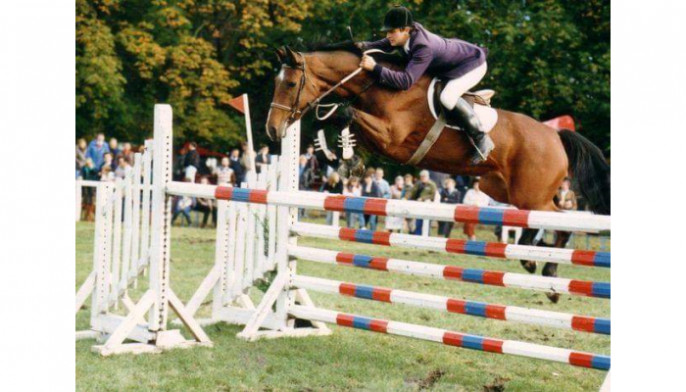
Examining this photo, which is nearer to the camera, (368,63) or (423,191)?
(368,63)

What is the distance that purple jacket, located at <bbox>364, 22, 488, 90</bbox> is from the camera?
4801 millimetres

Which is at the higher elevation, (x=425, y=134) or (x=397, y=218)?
(x=425, y=134)

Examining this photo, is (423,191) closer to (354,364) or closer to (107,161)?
(107,161)

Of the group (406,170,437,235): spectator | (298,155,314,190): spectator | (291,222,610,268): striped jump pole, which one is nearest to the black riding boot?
(291,222,610,268): striped jump pole

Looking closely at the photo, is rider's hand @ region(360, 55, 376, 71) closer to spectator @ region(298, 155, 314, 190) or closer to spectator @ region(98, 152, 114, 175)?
Answer: spectator @ region(98, 152, 114, 175)

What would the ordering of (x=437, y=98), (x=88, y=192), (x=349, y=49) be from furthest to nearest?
(x=88, y=192) → (x=349, y=49) → (x=437, y=98)

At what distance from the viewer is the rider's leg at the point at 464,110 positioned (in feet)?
16.3

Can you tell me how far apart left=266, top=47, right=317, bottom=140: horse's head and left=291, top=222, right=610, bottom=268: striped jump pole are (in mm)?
703

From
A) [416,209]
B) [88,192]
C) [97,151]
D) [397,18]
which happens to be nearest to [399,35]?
[397,18]

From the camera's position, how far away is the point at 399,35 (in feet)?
16.0

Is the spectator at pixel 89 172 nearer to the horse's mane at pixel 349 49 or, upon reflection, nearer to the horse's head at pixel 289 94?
the horse's mane at pixel 349 49

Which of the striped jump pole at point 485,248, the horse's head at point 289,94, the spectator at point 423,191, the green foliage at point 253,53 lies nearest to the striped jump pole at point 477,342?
the striped jump pole at point 485,248

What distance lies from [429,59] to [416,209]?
3.73 feet
